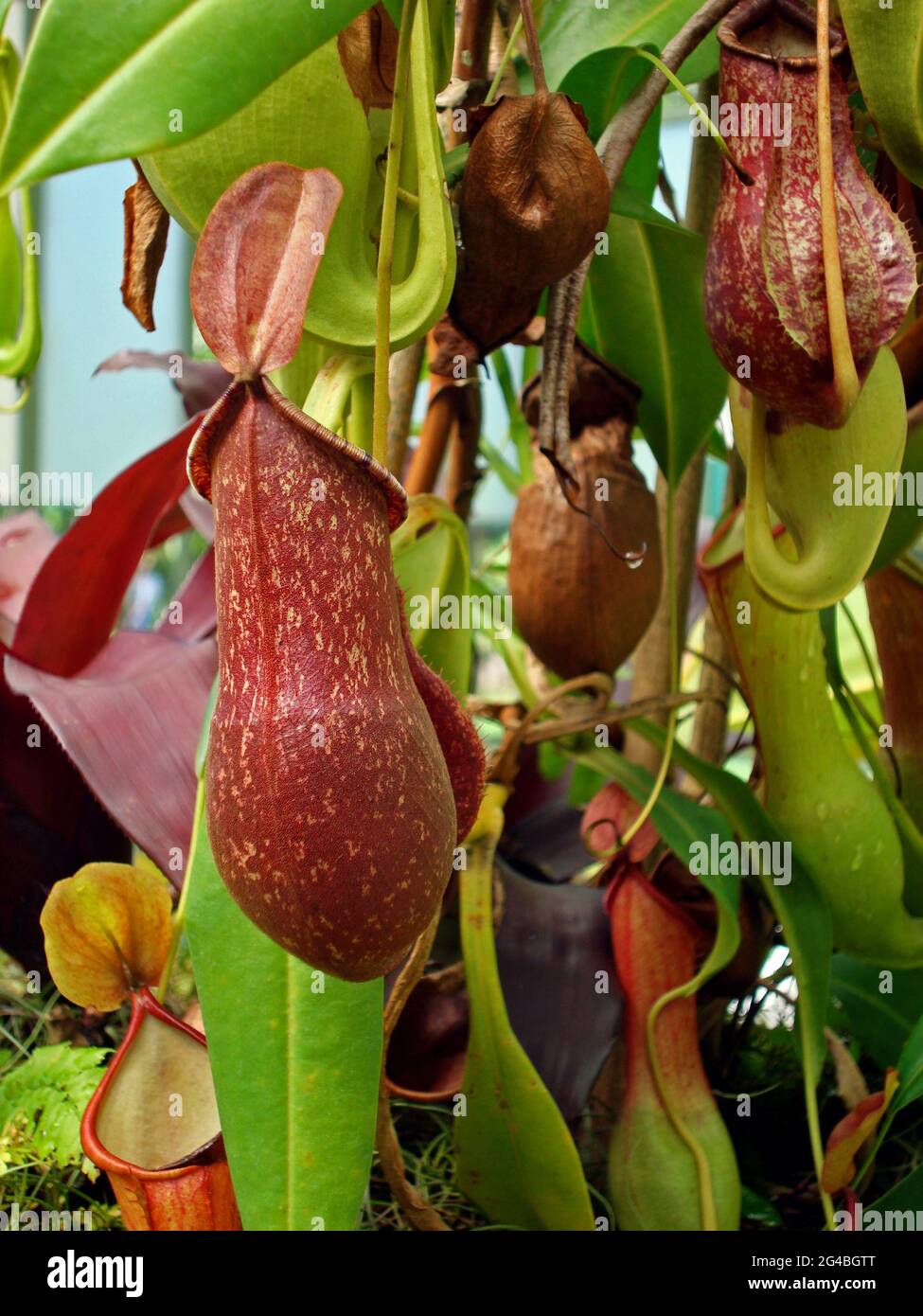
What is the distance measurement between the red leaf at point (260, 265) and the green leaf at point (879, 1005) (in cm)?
62

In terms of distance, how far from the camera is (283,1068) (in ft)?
1.57

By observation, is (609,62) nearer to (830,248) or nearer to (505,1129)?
(830,248)

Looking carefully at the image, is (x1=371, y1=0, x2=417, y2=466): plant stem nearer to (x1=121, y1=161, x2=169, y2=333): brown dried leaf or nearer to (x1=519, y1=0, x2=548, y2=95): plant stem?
(x1=519, y1=0, x2=548, y2=95): plant stem

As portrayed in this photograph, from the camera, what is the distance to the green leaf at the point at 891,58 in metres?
0.44

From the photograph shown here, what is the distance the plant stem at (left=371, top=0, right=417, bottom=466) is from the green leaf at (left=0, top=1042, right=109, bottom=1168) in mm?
455

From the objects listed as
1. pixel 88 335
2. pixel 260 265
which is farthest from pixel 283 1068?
pixel 88 335

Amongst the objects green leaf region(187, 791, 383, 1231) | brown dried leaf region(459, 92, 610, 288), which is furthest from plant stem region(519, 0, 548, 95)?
green leaf region(187, 791, 383, 1231)

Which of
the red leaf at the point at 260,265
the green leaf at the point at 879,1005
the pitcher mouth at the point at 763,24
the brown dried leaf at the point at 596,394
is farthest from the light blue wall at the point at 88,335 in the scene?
the red leaf at the point at 260,265

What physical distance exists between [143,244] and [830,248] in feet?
0.97

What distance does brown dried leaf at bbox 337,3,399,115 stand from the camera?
0.43 m
